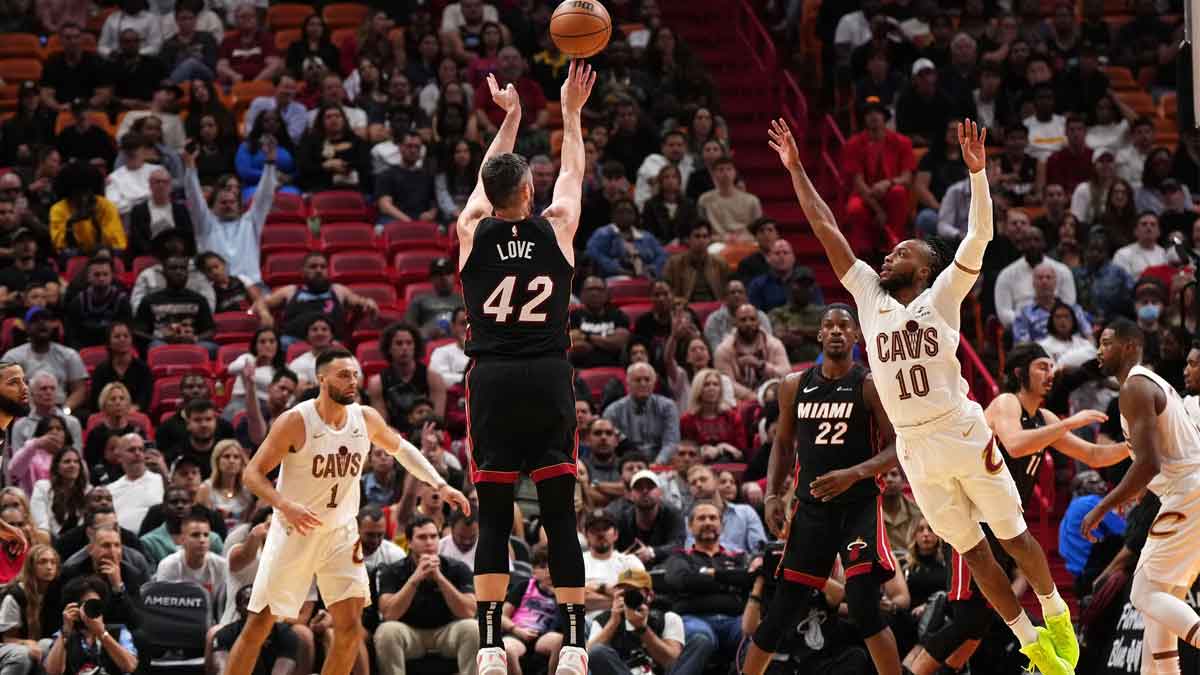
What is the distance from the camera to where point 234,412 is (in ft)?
49.6

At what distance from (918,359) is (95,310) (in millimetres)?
9636

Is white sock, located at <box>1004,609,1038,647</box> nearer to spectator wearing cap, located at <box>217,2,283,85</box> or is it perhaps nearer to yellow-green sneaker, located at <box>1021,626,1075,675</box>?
yellow-green sneaker, located at <box>1021,626,1075,675</box>

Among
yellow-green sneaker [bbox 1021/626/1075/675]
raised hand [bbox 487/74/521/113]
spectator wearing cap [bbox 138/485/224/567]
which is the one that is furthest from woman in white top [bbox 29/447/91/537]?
yellow-green sneaker [bbox 1021/626/1075/675]

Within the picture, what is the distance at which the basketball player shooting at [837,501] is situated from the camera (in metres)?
9.80

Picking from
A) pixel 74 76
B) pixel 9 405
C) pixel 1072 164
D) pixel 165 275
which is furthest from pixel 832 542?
pixel 74 76

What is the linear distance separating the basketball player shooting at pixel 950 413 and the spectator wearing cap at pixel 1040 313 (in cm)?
744

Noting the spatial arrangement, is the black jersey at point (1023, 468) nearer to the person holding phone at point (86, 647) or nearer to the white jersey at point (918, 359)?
the white jersey at point (918, 359)

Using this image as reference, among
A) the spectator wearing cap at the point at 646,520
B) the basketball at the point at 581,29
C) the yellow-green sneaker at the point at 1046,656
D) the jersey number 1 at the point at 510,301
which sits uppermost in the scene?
the basketball at the point at 581,29

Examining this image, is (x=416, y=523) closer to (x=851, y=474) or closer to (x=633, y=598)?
(x=633, y=598)

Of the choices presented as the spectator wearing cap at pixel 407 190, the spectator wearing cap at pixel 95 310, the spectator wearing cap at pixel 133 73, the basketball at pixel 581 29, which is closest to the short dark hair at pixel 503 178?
the basketball at pixel 581 29

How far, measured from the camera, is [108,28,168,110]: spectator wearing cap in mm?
19078

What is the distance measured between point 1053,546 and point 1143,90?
30.0ft

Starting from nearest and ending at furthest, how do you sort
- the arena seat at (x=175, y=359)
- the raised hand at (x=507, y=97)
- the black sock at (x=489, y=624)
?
the black sock at (x=489, y=624) < the raised hand at (x=507, y=97) < the arena seat at (x=175, y=359)

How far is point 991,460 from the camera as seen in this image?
29.2ft
